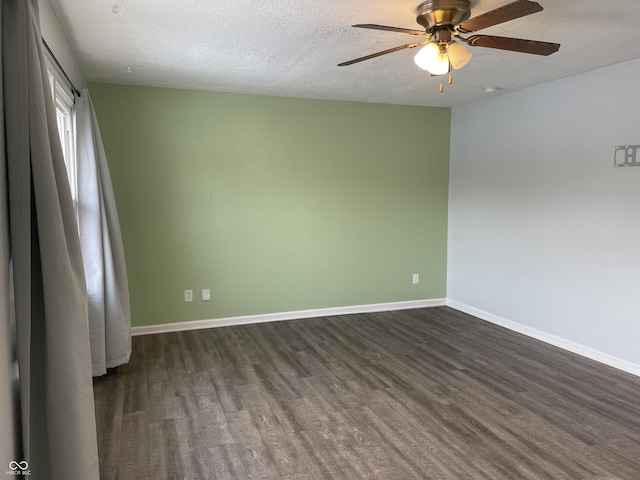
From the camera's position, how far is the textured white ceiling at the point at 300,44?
8.14 feet

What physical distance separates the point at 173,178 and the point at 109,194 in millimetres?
1152

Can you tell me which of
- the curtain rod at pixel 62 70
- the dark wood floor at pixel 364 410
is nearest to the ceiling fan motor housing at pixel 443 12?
the curtain rod at pixel 62 70

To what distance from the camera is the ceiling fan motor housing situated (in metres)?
2.30

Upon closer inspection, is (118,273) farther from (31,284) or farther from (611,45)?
(611,45)

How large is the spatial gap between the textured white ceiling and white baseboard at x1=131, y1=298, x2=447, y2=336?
231cm

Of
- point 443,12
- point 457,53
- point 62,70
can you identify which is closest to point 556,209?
point 457,53

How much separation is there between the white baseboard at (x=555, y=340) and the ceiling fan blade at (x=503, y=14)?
113 inches

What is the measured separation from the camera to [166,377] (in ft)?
11.4

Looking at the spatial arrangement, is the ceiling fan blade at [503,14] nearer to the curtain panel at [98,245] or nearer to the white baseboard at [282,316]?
the curtain panel at [98,245]

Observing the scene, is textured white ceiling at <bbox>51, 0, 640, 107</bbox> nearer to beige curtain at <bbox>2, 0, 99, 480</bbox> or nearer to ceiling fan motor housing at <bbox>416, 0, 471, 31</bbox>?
ceiling fan motor housing at <bbox>416, 0, 471, 31</bbox>

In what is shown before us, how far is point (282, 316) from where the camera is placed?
16.4 ft

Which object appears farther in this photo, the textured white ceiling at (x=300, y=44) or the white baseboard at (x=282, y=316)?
the white baseboard at (x=282, y=316)

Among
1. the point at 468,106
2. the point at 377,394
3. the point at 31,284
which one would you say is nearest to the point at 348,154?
the point at 468,106

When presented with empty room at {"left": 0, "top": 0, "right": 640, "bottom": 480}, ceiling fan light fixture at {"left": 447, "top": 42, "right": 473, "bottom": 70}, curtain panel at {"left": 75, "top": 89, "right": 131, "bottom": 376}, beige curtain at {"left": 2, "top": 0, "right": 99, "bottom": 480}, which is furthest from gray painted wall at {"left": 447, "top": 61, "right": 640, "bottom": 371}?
beige curtain at {"left": 2, "top": 0, "right": 99, "bottom": 480}
